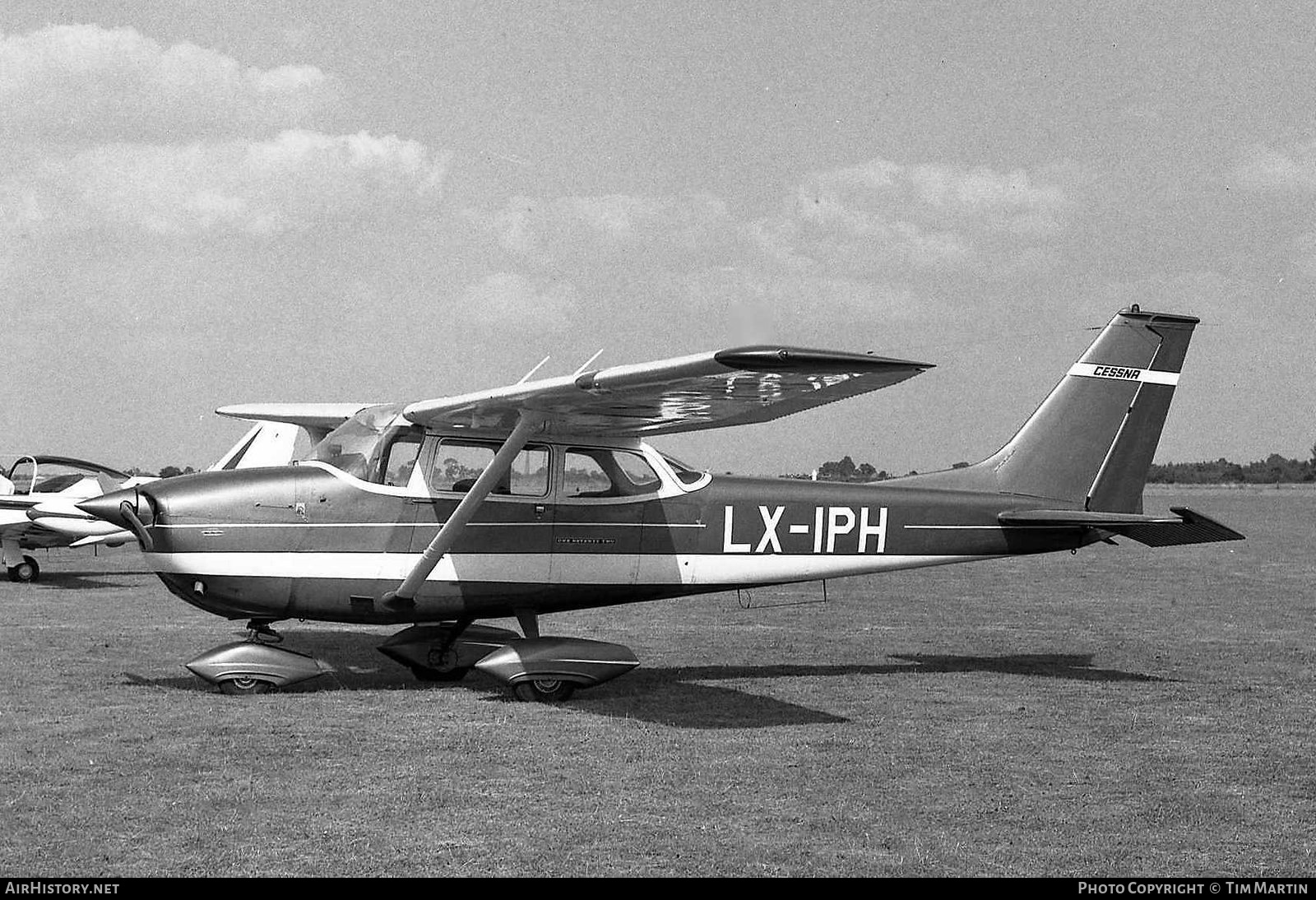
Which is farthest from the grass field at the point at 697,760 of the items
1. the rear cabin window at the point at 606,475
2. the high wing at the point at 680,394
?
the high wing at the point at 680,394

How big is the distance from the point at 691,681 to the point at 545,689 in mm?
1552

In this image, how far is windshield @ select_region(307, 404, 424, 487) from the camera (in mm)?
9664

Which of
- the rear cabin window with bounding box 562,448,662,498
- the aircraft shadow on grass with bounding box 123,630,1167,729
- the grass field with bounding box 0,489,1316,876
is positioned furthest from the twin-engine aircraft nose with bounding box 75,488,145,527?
the rear cabin window with bounding box 562,448,662,498

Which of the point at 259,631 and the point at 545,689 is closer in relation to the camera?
the point at 545,689

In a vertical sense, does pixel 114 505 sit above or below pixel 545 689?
above

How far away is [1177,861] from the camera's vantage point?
17.7 ft

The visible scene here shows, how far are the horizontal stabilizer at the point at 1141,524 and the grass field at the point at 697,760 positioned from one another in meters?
1.18

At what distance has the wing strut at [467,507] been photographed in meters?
9.27

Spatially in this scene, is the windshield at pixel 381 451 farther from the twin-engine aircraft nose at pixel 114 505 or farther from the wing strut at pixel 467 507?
the twin-engine aircraft nose at pixel 114 505

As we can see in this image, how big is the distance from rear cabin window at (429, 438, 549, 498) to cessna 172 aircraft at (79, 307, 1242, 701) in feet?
0.05

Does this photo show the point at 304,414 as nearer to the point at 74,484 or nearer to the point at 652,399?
the point at 652,399

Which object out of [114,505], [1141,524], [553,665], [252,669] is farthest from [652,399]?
[1141,524]

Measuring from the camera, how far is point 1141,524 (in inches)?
418

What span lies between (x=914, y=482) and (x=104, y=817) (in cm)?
751
